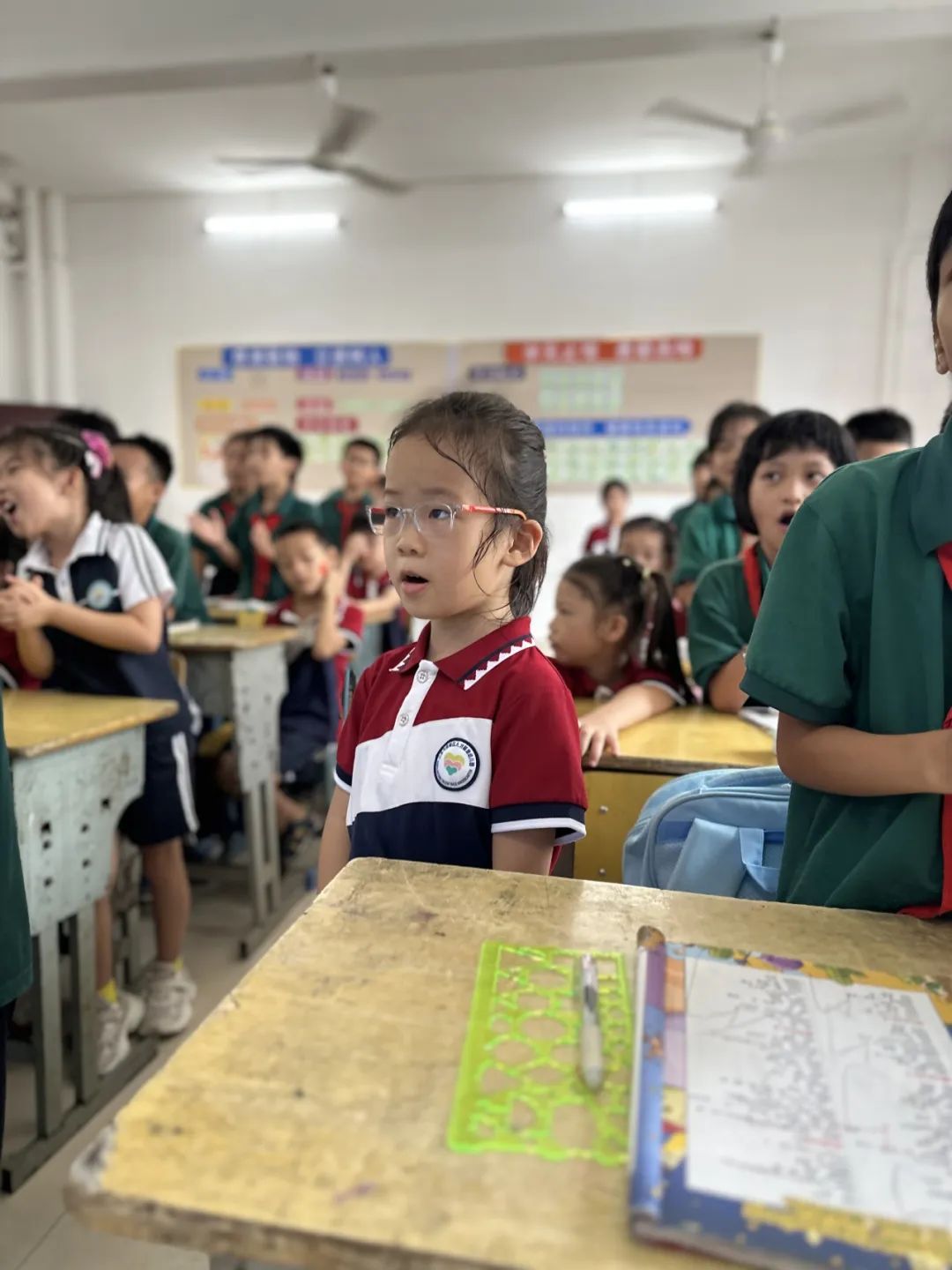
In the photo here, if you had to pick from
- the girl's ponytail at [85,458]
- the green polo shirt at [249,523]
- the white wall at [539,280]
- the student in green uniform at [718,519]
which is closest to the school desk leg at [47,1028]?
the girl's ponytail at [85,458]

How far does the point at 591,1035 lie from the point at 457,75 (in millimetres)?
5085

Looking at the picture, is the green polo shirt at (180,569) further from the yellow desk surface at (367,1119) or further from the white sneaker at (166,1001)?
the yellow desk surface at (367,1119)

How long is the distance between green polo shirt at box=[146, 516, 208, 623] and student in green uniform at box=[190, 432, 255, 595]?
886 mm

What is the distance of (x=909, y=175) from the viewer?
5559 millimetres

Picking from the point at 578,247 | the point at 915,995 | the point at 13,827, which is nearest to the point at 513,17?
the point at 578,247

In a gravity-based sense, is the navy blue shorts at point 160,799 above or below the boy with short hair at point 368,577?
below

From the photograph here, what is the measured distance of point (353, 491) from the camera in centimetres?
490

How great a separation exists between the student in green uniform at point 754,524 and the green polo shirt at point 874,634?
3.03 feet

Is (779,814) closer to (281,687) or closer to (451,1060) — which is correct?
(451,1060)

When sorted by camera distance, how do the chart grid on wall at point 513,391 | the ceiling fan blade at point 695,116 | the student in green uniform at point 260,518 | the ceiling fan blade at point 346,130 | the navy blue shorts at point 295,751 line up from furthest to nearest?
the chart grid on wall at point 513,391 < the ceiling fan blade at point 346,130 < the ceiling fan blade at point 695,116 < the student in green uniform at point 260,518 < the navy blue shorts at point 295,751

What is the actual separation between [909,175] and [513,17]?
2.89 meters

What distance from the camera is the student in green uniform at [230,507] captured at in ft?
13.4

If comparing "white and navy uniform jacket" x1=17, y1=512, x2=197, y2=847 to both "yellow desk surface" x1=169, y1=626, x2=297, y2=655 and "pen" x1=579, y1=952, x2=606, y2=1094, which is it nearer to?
"yellow desk surface" x1=169, y1=626, x2=297, y2=655

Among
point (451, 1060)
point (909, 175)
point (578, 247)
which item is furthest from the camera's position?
point (578, 247)
